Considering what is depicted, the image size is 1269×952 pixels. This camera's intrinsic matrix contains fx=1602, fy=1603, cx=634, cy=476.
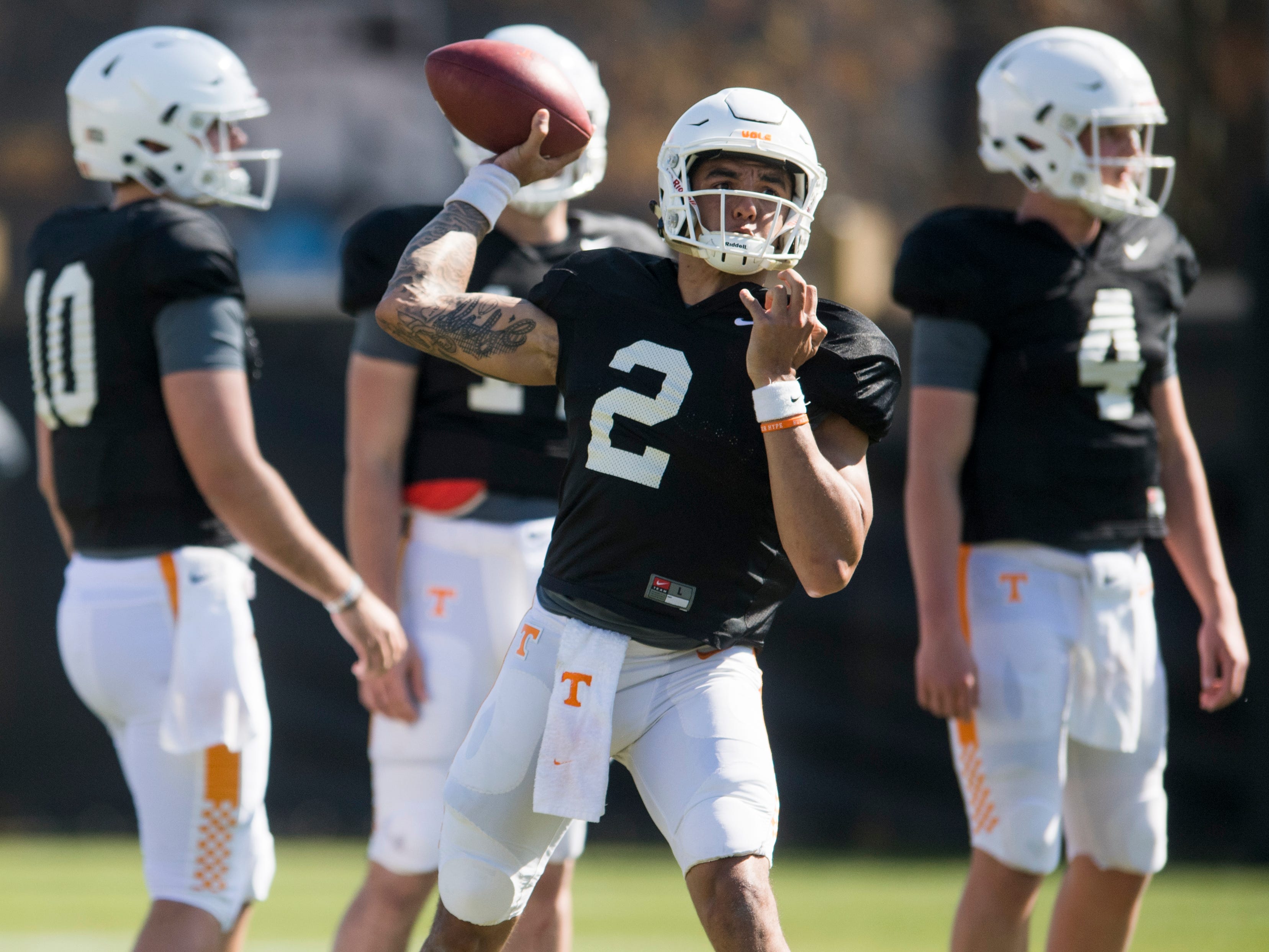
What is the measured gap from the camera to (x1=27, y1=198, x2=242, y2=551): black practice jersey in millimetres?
3262

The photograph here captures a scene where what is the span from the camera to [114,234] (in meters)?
3.29

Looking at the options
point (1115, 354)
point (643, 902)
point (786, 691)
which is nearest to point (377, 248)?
point (1115, 354)

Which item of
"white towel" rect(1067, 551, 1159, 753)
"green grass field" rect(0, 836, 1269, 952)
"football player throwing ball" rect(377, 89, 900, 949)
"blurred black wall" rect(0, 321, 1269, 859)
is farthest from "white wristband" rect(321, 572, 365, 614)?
"blurred black wall" rect(0, 321, 1269, 859)

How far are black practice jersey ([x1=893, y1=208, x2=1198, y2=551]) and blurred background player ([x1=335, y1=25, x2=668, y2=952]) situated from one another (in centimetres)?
70

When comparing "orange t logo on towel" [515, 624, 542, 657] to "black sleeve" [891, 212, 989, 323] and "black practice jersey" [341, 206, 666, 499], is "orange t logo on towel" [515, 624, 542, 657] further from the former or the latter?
"black sleeve" [891, 212, 989, 323]

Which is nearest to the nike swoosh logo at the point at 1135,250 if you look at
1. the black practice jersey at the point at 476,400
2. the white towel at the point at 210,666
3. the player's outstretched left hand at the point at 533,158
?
the black practice jersey at the point at 476,400

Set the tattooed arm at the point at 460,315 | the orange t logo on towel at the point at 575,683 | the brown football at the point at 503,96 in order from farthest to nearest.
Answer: the brown football at the point at 503,96 < the tattooed arm at the point at 460,315 < the orange t logo on towel at the point at 575,683

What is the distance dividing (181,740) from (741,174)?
1564mm

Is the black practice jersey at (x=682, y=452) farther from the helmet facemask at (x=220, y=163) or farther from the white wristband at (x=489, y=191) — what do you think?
the helmet facemask at (x=220, y=163)

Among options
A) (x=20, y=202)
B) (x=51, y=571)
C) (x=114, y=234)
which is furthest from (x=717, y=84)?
(x=114, y=234)

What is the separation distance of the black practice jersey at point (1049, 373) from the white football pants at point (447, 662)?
39.8 inches

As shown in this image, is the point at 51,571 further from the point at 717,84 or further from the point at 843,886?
the point at 717,84

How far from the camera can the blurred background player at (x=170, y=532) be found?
3209 mm

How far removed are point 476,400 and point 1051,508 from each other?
51.3 inches
